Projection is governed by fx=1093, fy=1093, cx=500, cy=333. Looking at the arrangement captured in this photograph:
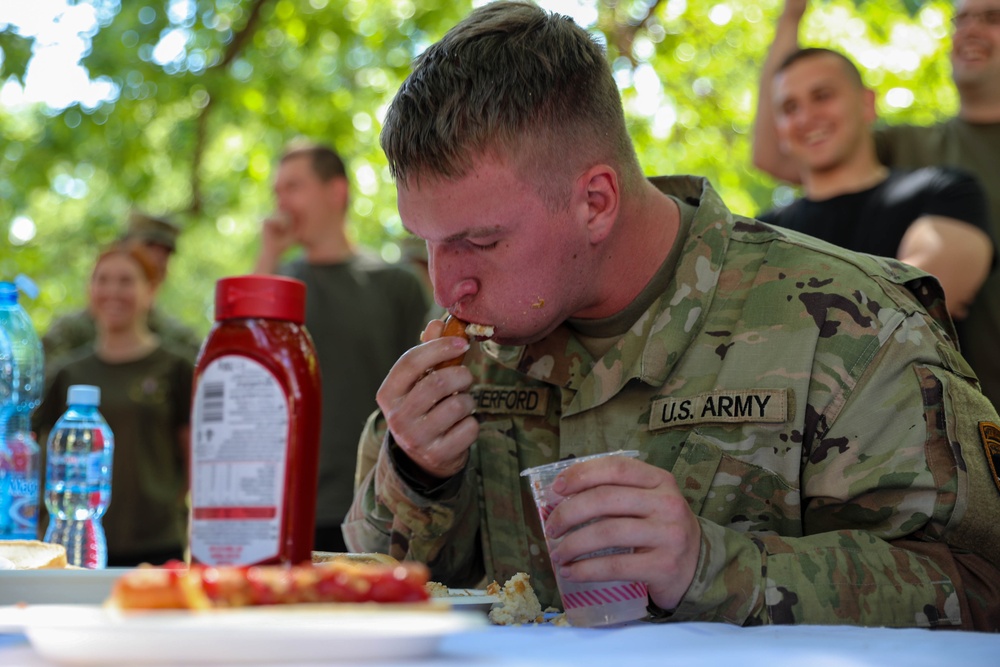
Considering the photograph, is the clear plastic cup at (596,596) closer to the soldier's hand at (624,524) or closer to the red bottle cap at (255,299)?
the soldier's hand at (624,524)

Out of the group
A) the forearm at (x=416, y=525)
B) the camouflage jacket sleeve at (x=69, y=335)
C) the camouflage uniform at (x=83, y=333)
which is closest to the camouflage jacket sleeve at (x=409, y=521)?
the forearm at (x=416, y=525)

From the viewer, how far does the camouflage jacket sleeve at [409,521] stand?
205cm

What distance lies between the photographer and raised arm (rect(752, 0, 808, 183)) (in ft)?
14.5

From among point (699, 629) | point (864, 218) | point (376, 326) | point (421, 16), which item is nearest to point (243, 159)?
point (421, 16)

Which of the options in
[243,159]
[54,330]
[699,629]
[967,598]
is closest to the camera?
[699,629]

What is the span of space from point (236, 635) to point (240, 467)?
0.30 m

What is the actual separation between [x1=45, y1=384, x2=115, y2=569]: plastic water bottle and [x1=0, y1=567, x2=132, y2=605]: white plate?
4.35 feet

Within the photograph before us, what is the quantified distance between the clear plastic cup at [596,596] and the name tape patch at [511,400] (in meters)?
0.72

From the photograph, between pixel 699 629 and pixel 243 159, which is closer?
pixel 699 629

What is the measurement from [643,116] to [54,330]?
5.37 metres

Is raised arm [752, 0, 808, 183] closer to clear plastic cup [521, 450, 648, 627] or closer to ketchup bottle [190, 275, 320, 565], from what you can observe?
clear plastic cup [521, 450, 648, 627]

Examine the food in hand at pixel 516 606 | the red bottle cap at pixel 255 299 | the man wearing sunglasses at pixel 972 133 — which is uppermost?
the man wearing sunglasses at pixel 972 133

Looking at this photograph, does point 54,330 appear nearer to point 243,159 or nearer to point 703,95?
point 243,159

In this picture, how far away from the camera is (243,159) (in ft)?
34.6
